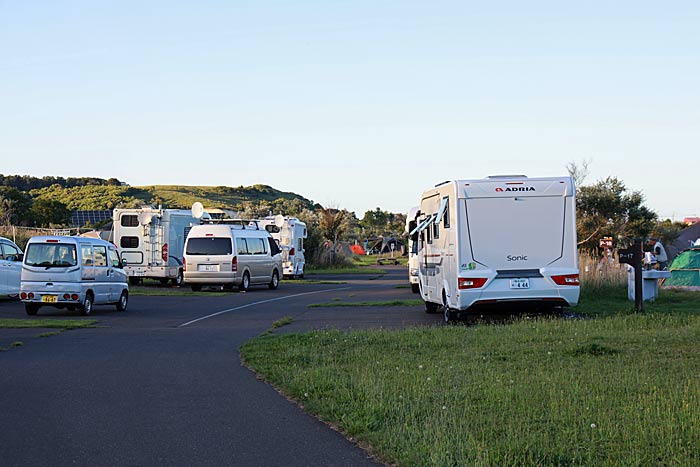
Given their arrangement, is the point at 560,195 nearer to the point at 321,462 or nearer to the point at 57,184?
the point at 321,462

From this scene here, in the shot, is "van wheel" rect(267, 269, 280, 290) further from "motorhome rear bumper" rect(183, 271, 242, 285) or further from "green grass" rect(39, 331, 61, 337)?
"green grass" rect(39, 331, 61, 337)

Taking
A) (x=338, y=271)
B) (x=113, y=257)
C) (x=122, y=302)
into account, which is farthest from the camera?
(x=338, y=271)

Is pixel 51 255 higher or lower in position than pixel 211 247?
lower

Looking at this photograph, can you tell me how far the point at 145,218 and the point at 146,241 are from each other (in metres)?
0.92

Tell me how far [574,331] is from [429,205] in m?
6.52

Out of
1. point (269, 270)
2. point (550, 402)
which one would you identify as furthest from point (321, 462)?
point (269, 270)

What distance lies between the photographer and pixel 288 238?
146ft

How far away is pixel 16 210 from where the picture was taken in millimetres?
72188

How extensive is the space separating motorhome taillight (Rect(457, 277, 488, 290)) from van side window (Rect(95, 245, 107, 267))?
9.91 m

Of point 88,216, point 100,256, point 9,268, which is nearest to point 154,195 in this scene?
point 88,216

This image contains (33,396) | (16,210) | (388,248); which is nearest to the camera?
(33,396)

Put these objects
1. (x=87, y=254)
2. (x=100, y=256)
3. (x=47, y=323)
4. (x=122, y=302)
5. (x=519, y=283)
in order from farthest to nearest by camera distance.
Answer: (x=122, y=302) → (x=100, y=256) → (x=87, y=254) → (x=47, y=323) → (x=519, y=283)

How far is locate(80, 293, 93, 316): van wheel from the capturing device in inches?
860

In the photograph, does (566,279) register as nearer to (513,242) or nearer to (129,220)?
(513,242)
